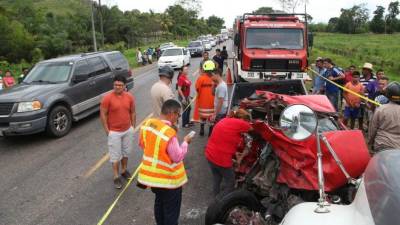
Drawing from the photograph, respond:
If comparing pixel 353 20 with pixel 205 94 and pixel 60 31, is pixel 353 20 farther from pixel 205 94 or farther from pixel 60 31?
pixel 205 94

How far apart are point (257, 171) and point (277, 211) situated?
2.16ft

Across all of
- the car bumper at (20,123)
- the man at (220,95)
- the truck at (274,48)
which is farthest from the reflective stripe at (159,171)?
the truck at (274,48)

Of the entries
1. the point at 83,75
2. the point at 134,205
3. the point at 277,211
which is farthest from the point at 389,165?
the point at 83,75

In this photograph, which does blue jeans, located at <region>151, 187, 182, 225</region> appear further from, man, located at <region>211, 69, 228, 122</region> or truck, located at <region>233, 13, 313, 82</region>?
truck, located at <region>233, 13, 313, 82</region>

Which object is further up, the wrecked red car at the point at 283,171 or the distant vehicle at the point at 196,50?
the distant vehicle at the point at 196,50

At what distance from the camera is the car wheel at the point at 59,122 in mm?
9562

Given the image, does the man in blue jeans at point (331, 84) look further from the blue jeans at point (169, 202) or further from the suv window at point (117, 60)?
the blue jeans at point (169, 202)

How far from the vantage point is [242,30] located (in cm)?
1402

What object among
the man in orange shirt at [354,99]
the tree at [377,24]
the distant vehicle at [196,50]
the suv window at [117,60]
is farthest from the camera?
the tree at [377,24]

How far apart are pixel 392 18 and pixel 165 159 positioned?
110806 millimetres

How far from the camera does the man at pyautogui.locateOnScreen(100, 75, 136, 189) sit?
21.2ft

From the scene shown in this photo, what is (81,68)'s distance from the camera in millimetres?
11055

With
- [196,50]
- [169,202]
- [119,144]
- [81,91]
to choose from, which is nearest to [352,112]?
[119,144]

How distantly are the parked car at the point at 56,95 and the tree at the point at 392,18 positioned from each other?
93383mm
